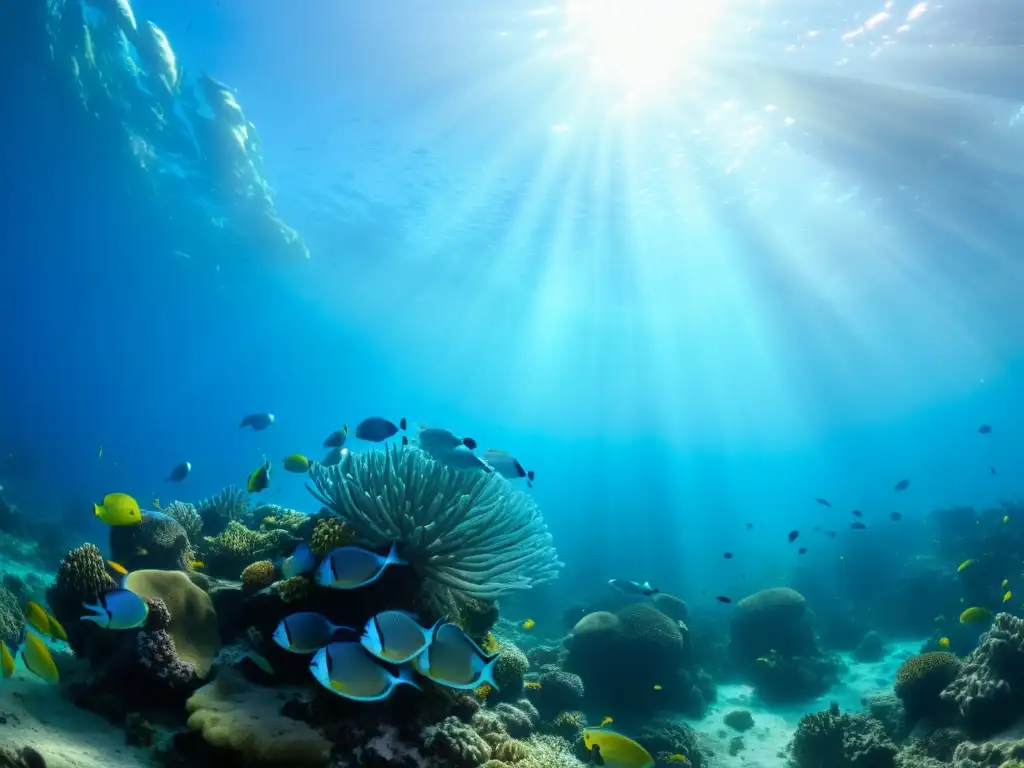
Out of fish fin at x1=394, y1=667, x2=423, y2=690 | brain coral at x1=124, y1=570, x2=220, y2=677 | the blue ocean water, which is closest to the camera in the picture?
fish fin at x1=394, y1=667, x2=423, y2=690

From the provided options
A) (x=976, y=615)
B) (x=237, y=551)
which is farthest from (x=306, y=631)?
(x=976, y=615)

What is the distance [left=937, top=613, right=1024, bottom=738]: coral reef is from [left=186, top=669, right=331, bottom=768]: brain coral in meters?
8.04

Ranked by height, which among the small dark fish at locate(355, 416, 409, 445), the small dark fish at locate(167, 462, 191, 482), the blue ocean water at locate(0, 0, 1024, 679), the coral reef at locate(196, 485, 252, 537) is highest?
the blue ocean water at locate(0, 0, 1024, 679)

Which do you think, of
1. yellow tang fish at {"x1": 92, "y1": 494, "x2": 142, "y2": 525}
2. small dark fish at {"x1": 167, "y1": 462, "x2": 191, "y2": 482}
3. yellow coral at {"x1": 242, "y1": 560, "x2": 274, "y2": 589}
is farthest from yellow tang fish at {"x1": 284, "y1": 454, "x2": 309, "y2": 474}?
yellow coral at {"x1": 242, "y1": 560, "x2": 274, "y2": 589}

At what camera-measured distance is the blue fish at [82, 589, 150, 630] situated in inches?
148

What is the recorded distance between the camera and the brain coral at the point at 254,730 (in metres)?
3.37

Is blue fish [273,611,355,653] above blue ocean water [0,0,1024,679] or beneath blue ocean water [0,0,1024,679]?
beneath

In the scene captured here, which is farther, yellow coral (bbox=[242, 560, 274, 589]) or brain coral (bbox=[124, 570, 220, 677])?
yellow coral (bbox=[242, 560, 274, 589])

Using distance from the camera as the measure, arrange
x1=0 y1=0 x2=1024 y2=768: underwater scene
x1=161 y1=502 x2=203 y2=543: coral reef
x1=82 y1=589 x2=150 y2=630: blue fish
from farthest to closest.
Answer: x1=161 y1=502 x2=203 y2=543: coral reef, x1=0 y1=0 x2=1024 y2=768: underwater scene, x1=82 y1=589 x2=150 y2=630: blue fish

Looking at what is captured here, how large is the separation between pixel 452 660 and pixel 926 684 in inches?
356

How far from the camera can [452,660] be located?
2.93 metres

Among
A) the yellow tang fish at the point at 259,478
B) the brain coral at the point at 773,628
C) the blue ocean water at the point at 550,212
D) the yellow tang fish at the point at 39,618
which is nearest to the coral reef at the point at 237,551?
the yellow tang fish at the point at 259,478

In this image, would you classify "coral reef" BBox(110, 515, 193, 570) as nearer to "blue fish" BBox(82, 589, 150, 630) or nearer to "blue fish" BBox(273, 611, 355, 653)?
"blue fish" BBox(82, 589, 150, 630)

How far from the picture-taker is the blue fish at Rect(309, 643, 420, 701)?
2.85 metres
